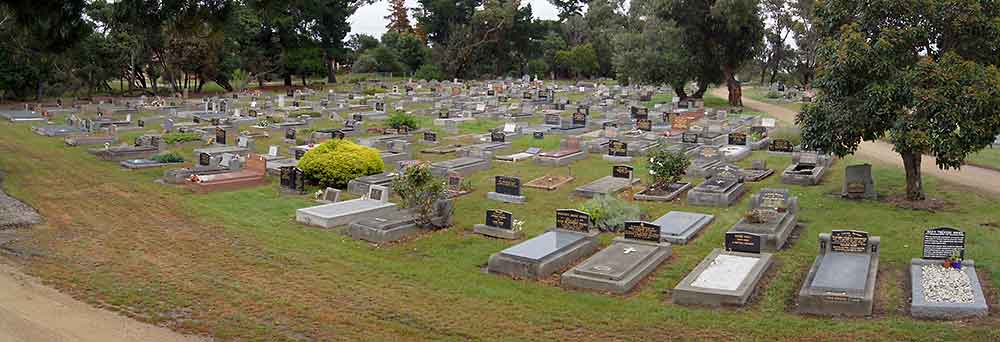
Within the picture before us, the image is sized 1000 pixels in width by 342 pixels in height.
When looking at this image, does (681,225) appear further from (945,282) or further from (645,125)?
(645,125)

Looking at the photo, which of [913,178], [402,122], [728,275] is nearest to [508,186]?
[728,275]

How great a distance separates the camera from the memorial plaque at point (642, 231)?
11.6 m

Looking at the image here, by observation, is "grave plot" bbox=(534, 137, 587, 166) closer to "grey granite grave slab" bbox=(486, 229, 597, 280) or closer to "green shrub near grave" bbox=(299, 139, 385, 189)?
"green shrub near grave" bbox=(299, 139, 385, 189)

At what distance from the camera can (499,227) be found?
12773 mm

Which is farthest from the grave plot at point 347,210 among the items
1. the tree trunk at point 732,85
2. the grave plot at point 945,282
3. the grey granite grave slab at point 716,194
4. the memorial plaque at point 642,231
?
the tree trunk at point 732,85

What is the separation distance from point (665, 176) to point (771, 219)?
3.61 m

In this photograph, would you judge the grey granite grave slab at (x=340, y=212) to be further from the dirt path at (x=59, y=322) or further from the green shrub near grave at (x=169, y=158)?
the green shrub near grave at (x=169, y=158)

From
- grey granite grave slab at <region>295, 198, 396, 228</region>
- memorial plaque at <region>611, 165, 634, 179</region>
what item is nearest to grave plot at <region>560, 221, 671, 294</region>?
grey granite grave slab at <region>295, 198, 396, 228</region>

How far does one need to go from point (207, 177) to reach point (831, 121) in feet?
41.7

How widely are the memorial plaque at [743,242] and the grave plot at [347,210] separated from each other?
595 cm

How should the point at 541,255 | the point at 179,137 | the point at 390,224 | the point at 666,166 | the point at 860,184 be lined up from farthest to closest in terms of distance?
the point at 179,137 → the point at 666,166 → the point at 860,184 → the point at 390,224 → the point at 541,255

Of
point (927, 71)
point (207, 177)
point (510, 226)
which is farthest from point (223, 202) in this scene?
point (927, 71)

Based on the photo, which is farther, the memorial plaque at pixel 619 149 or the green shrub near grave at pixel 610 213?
the memorial plaque at pixel 619 149

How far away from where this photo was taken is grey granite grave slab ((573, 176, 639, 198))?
16172 millimetres
